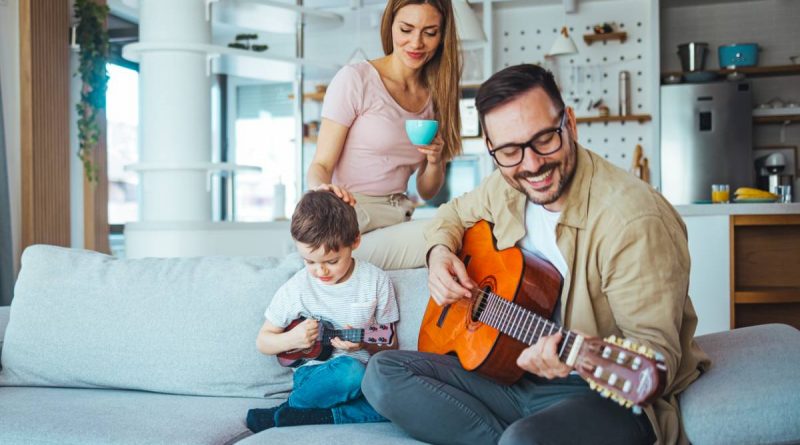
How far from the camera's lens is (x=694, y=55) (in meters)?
6.03

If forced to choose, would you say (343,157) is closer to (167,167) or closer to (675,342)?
(675,342)

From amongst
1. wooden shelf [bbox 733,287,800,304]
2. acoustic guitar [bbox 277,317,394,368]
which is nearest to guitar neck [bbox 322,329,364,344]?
acoustic guitar [bbox 277,317,394,368]

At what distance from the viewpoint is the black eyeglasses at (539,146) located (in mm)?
1580

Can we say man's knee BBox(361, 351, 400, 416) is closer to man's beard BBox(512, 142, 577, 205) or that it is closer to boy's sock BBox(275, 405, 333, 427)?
boy's sock BBox(275, 405, 333, 427)

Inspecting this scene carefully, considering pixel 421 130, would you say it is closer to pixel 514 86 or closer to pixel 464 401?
pixel 514 86

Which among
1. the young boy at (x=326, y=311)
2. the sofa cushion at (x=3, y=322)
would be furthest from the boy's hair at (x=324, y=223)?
the sofa cushion at (x=3, y=322)

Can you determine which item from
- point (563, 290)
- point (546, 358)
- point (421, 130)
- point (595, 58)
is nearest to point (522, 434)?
point (546, 358)

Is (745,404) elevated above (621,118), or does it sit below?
below

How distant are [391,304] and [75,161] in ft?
13.6

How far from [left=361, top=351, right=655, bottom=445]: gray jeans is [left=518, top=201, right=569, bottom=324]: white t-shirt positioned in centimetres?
17

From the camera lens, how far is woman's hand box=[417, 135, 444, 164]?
2.21 metres

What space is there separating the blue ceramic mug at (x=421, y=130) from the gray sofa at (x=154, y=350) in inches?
13.9

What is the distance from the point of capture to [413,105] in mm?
2355

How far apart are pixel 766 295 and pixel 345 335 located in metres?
2.01
